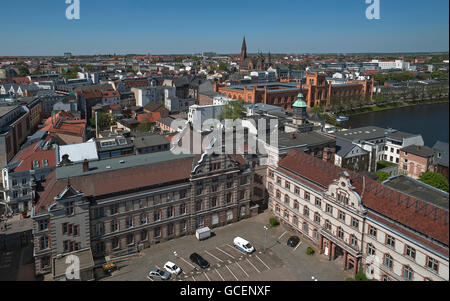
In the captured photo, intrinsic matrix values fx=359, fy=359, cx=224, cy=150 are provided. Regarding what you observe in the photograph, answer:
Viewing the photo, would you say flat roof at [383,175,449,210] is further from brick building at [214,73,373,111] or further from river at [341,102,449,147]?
brick building at [214,73,373,111]

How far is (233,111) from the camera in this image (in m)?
85.6

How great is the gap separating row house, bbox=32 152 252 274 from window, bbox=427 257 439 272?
2220cm

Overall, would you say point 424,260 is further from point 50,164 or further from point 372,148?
point 50,164

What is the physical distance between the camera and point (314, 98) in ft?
432

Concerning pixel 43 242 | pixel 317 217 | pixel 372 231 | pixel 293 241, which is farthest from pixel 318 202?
pixel 43 242

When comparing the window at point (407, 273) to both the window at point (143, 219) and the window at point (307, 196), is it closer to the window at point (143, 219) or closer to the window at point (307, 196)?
the window at point (307, 196)

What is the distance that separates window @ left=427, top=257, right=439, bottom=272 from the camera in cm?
2702

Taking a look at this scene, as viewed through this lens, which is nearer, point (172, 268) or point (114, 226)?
point (172, 268)

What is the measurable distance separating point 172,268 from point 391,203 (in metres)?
21.2

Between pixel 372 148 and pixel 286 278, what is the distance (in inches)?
1444

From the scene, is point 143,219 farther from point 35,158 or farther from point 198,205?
point 35,158

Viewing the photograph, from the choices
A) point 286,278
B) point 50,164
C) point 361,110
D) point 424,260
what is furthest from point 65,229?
point 361,110

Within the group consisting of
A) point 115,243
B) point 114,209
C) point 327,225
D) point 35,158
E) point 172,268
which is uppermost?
point 35,158

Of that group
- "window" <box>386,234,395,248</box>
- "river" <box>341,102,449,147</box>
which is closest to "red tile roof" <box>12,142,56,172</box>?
"window" <box>386,234,395,248</box>
